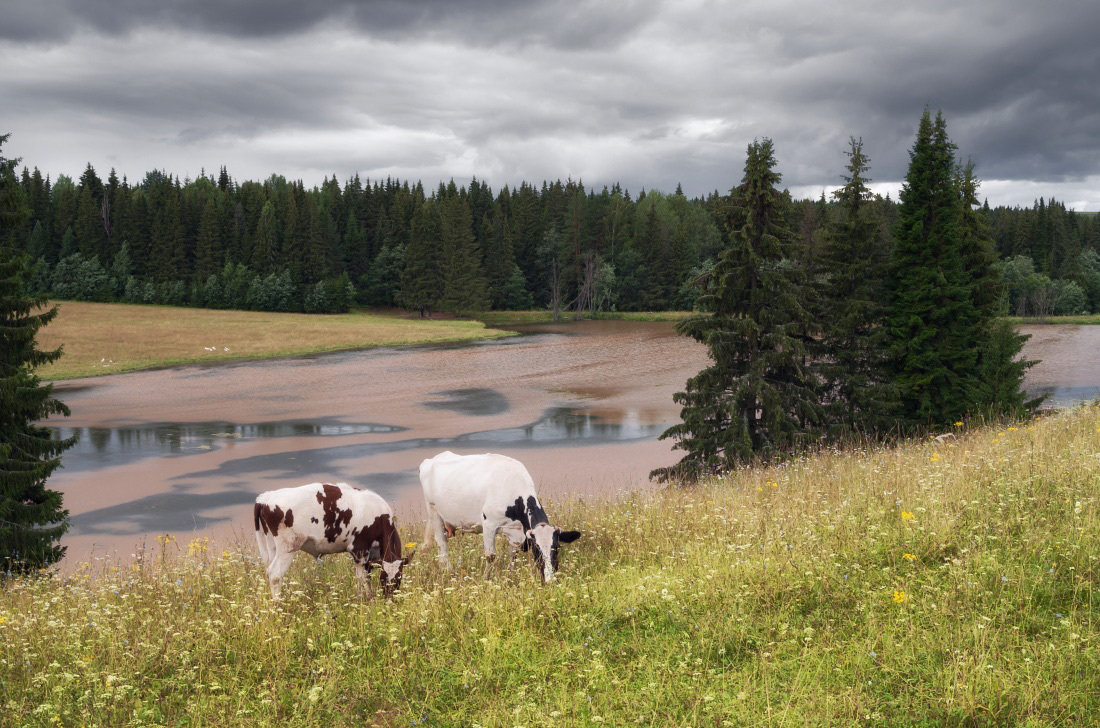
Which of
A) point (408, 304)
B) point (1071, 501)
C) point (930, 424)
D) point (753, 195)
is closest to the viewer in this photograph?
point (1071, 501)

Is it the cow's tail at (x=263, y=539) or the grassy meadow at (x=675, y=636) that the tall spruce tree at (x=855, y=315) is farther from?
the cow's tail at (x=263, y=539)

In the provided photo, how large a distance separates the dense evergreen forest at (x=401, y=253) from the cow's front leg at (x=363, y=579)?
3423 inches

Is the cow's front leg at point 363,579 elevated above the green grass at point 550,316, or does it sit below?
below

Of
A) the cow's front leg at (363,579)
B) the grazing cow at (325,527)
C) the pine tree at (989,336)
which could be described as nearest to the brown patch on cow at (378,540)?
the grazing cow at (325,527)

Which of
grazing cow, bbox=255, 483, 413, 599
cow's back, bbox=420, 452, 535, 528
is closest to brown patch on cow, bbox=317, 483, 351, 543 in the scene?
grazing cow, bbox=255, 483, 413, 599

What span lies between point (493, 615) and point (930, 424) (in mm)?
19064

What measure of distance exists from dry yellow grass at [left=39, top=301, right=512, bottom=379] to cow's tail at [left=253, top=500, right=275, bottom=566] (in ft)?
151

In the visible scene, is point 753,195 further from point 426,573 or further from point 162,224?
point 162,224

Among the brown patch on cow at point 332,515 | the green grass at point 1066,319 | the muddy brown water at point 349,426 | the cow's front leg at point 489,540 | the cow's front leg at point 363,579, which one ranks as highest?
the green grass at point 1066,319

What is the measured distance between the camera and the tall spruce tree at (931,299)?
22281 millimetres

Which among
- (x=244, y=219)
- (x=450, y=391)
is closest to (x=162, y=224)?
(x=244, y=219)

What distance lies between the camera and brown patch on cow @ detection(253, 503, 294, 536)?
28.5 feet

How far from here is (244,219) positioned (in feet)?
382

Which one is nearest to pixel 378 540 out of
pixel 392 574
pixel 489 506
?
pixel 392 574
